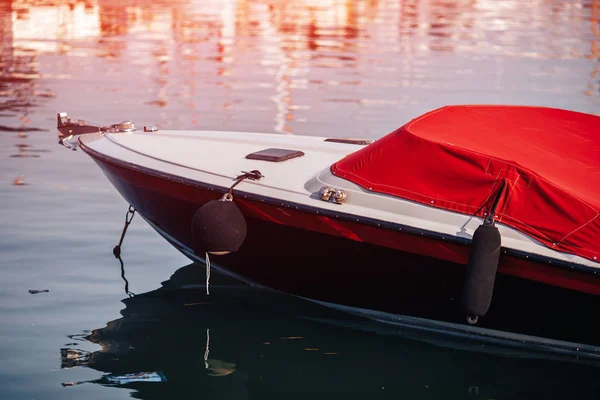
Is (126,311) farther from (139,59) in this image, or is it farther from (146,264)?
(139,59)

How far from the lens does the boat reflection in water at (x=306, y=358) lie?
5.77 meters

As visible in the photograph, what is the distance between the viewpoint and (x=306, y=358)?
6.14 m

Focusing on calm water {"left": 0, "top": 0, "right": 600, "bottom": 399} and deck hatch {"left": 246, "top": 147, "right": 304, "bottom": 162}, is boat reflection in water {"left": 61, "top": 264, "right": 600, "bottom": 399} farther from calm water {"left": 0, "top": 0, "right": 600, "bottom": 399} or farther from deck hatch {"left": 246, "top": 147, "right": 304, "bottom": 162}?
deck hatch {"left": 246, "top": 147, "right": 304, "bottom": 162}

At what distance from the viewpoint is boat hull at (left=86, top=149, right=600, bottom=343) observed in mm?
5707

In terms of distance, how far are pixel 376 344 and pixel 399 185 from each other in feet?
3.48

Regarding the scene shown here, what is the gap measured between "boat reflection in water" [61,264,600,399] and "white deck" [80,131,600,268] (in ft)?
2.51

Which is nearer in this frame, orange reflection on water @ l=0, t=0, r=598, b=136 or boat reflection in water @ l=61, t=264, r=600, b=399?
Result: boat reflection in water @ l=61, t=264, r=600, b=399

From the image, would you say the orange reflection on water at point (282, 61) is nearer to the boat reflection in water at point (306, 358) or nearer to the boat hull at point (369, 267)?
the boat hull at point (369, 267)

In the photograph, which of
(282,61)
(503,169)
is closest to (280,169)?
(503,169)

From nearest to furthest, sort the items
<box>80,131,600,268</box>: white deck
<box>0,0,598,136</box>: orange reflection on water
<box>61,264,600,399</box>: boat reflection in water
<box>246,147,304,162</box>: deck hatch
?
<box>61,264,600,399</box>: boat reflection in water < <box>80,131,600,268</box>: white deck < <box>246,147,304,162</box>: deck hatch < <box>0,0,598,136</box>: orange reflection on water

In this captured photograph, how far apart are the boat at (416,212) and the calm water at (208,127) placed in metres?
0.39

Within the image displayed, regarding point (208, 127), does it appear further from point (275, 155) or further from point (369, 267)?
point (369, 267)

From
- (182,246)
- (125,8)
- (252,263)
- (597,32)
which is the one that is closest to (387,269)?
(252,263)

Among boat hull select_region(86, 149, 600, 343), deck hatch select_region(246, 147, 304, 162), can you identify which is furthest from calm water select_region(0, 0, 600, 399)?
deck hatch select_region(246, 147, 304, 162)
